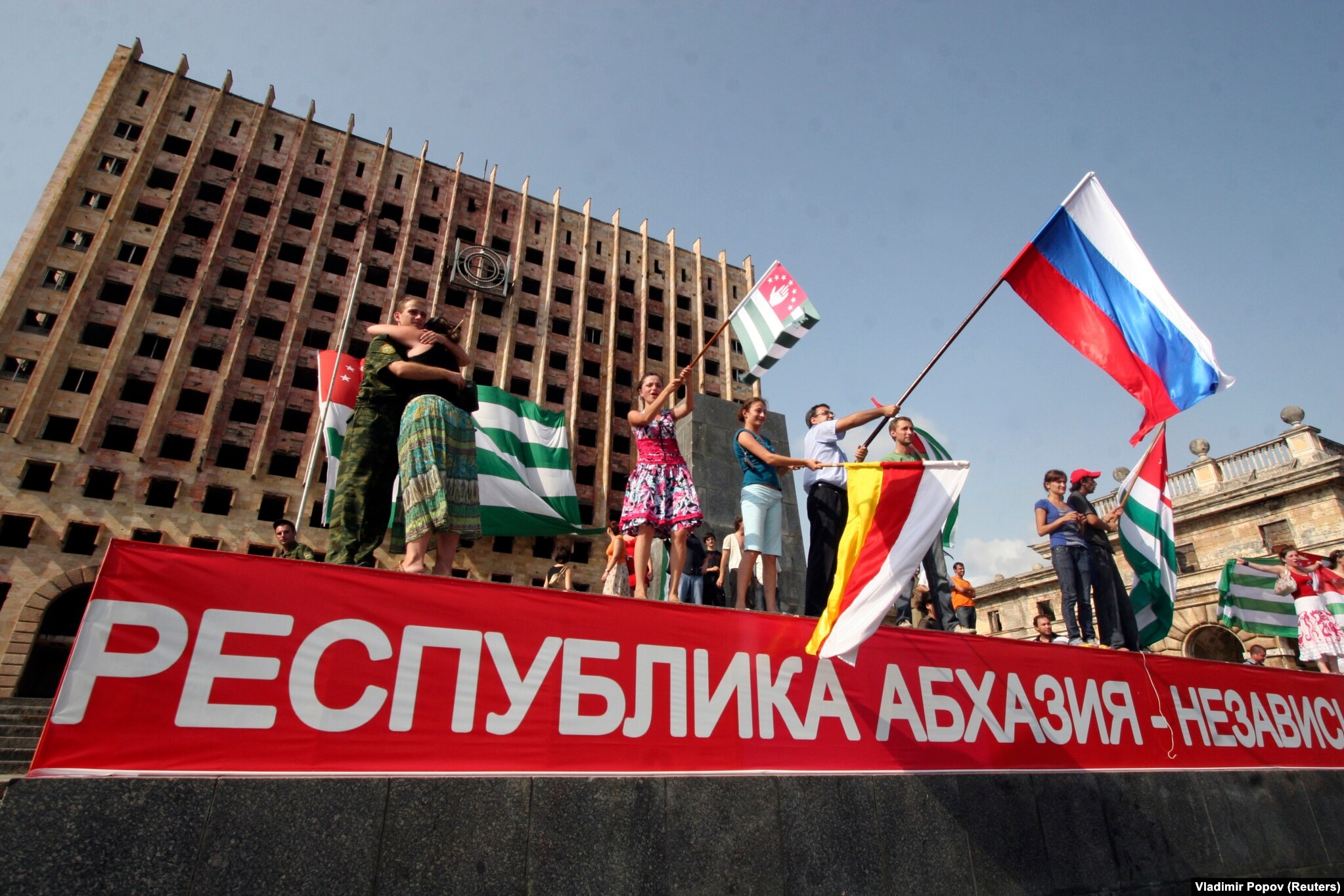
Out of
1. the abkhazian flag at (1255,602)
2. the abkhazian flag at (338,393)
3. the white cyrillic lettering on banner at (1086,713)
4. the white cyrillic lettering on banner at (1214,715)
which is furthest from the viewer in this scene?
the abkhazian flag at (1255,602)

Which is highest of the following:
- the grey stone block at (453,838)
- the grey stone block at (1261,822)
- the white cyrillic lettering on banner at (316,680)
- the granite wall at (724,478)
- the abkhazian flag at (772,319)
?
the abkhazian flag at (772,319)

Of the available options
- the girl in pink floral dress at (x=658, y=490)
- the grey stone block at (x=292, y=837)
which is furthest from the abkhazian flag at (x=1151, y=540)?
the grey stone block at (x=292, y=837)

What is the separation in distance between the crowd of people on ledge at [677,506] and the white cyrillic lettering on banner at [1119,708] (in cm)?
48

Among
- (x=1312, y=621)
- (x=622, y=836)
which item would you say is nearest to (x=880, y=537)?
(x=622, y=836)

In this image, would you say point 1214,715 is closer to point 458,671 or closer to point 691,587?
point 691,587

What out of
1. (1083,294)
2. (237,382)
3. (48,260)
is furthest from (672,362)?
(1083,294)

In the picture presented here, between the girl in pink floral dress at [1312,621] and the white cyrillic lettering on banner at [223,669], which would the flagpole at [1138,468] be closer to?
the girl in pink floral dress at [1312,621]

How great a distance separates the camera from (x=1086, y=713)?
4.88 m

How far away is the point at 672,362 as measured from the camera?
40.4m

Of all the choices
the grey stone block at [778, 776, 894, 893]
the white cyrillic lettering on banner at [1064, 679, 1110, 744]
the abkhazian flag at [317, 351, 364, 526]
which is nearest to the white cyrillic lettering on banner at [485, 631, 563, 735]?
the grey stone block at [778, 776, 894, 893]

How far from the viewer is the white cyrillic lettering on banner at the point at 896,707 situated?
13.5 ft

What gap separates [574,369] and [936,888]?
114ft

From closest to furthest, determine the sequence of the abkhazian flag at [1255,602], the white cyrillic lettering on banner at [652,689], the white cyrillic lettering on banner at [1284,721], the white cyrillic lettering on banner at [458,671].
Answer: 1. the white cyrillic lettering on banner at [458,671]
2. the white cyrillic lettering on banner at [652,689]
3. the white cyrillic lettering on banner at [1284,721]
4. the abkhazian flag at [1255,602]

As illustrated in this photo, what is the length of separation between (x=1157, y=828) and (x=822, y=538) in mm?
2900
